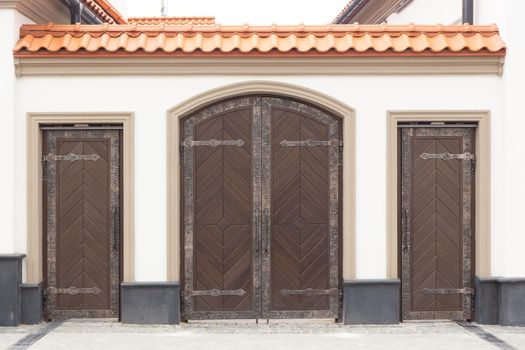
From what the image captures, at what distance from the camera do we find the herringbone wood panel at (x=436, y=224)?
389 inches

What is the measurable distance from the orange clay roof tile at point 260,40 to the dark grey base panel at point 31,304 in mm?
2835

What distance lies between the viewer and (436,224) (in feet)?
32.5

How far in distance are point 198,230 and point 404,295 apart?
Result: 8.74ft

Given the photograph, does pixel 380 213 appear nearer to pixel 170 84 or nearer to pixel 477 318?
pixel 477 318

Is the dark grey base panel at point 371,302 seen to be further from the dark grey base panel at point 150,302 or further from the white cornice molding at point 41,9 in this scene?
the white cornice molding at point 41,9

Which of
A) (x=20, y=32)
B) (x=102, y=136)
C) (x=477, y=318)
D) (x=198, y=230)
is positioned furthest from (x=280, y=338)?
(x=20, y=32)

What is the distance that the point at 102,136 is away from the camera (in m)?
9.88

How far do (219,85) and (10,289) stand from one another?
349 centimetres

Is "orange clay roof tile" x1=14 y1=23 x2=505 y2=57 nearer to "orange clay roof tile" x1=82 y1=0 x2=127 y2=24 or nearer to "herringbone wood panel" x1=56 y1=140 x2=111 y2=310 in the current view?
"herringbone wood panel" x1=56 y1=140 x2=111 y2=310

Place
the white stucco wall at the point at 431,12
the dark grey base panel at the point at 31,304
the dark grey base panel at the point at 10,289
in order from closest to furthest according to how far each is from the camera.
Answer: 1. the dark grey base panel at the point at 10,289
2. the dark grey base panel at the point at 31,304
3. the white stucco wall at the point at 431,12

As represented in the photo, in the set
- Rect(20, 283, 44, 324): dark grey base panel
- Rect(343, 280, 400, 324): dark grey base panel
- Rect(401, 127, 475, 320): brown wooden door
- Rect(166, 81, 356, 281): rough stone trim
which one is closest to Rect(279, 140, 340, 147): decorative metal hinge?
Rect(166, 81, 356, 281): rough stone trim

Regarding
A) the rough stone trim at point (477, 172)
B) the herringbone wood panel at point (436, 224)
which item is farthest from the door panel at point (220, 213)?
the herringbone wood panel at point (436, 224)

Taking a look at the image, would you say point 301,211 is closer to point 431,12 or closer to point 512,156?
point 512,156

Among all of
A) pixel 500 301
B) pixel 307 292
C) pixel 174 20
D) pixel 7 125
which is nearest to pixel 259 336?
pixel 307 292
